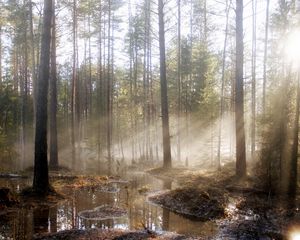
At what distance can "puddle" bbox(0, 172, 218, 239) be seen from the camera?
849 cm

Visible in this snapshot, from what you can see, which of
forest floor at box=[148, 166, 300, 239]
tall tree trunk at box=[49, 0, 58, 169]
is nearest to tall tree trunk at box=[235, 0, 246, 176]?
forest floor at box=[148, 166, 300, 239]

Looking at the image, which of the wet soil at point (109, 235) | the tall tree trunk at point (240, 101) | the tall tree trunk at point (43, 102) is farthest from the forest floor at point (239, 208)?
the tall tree trunk at point (43, 102)

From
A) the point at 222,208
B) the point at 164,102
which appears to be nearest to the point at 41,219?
the point at 222,208

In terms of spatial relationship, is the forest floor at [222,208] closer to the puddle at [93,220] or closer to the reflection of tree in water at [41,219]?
the puddle at [93,220]

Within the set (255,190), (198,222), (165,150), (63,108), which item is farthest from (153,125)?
(198,222)

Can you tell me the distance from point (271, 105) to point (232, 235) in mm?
6418

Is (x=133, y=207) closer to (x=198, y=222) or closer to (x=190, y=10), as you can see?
(x=198, y=222)

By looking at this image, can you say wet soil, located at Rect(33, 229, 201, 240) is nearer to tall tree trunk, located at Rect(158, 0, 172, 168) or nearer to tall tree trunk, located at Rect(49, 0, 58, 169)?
tall tree trunk, located at Rect(49, 0, 58, 169)

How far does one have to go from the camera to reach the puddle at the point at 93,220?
849 centimetres

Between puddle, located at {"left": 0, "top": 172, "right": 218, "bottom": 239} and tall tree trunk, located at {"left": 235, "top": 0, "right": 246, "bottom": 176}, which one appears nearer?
puddle, located at {"left": 0, "top": 172, "right": 218, "bottom": 239}

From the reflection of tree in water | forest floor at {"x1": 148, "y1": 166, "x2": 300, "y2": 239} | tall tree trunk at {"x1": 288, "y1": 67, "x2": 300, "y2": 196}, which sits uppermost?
tall tree trunk at {"x1": 288, "y1": 67, "x2": 300, "y2": 196}

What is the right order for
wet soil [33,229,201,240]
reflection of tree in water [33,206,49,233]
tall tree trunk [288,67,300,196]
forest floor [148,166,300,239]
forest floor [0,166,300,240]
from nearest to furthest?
1. wet soil [33,229,201,240]
2. forest floor [0,166,300,240]
3. reflection of tree in water [33,206,49,233]
4. forest floor [148,166,300,239]
5. tall tree trunk [288,67,300,196]

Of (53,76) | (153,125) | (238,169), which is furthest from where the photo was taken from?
(153,125)

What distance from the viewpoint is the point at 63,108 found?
159 feet
